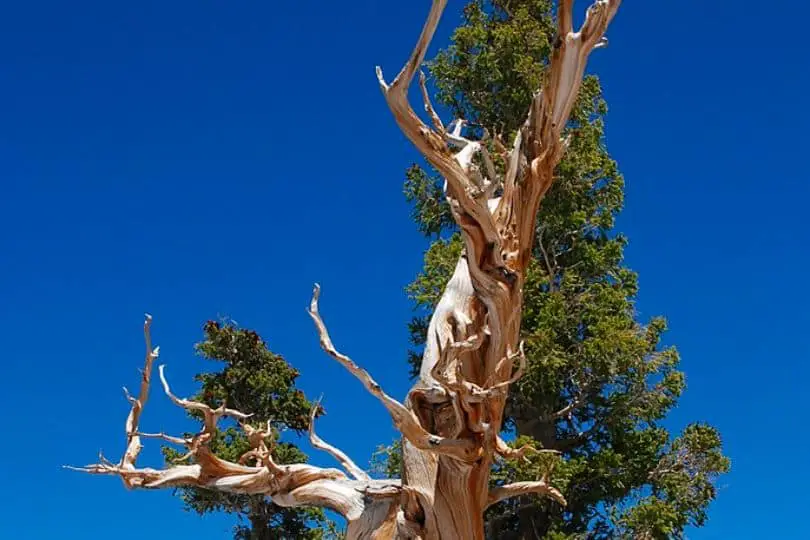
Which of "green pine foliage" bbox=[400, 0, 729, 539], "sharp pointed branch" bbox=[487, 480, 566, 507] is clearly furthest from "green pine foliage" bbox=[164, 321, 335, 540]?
"sharp pointed branch" bbox=[487, 480, 566, 507]

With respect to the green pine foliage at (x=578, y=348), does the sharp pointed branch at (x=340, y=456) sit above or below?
below

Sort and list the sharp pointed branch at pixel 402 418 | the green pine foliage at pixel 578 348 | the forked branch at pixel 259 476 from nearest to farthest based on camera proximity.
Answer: the sharp pointed branch at pixel 402 418 → the forked branch at pixel 259 476 → the green pine foliage at pixel 578 348

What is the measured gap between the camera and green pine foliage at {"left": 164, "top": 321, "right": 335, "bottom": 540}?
12.6m

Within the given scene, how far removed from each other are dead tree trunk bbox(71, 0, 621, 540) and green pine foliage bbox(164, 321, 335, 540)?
4.98 metres

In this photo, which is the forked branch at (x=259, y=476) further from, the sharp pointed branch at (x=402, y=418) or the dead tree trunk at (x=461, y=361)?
the sharp pointed branch at (x=402, y=418)

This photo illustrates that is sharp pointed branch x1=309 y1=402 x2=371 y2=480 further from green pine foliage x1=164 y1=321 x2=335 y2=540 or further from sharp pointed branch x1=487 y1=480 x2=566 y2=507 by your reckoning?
green pine foliage x1=164 y1=321 x2=335 y2=540

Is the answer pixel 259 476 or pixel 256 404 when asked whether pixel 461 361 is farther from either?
pixel 256 404

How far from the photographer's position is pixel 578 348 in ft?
36.4

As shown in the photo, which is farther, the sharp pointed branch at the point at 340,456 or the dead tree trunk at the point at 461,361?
the sharp pointed branch at the point at 340,456

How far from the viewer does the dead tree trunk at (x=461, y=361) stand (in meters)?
6.30

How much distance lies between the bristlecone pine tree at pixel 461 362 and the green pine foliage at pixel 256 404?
4.93 metres

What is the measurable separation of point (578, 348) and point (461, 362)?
183 inches

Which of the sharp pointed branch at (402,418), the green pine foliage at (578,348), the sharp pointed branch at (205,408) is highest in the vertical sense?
the green pine foliage at (578,348)

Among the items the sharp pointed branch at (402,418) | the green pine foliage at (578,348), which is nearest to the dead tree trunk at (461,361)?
the sharp pointed branch at (402,418)
